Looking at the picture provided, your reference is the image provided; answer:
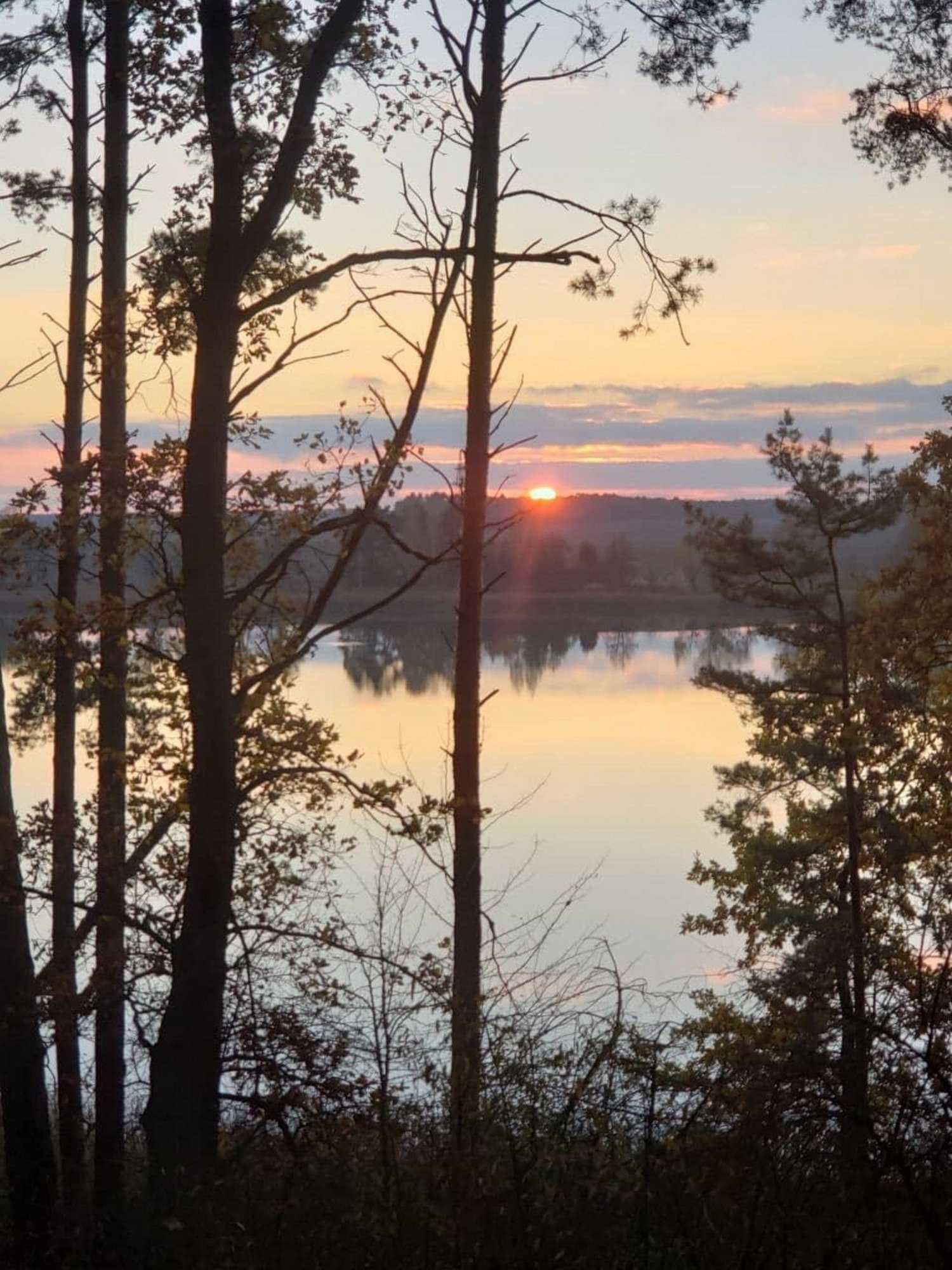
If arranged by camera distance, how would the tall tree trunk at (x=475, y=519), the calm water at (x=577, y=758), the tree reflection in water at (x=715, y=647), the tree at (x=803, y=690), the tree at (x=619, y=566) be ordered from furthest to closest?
1. the tree at (x=619, y=566)
2. the tree reflection in water at (x=715, y=647)
3. the calm water at (x=577, y=758)
4. the tree at (x=803, y=690)
5. the tall tree trunk at (x=475, y=519)

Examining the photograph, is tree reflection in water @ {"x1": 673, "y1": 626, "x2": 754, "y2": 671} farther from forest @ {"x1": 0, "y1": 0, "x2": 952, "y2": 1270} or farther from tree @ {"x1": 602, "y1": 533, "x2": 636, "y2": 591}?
forest @ {"x1": 0, "y1": 0, "x2": 952, "y2": 1270}

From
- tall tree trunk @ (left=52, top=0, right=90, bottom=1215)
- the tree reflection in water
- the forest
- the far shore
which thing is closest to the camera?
the forest

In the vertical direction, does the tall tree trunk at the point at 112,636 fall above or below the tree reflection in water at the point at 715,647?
above

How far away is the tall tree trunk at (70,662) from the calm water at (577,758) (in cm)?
215

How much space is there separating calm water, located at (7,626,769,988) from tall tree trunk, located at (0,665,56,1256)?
7.97ft

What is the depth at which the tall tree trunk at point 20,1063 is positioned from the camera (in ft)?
24.2

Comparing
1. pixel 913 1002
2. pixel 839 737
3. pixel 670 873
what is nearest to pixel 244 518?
pixel 913 1002

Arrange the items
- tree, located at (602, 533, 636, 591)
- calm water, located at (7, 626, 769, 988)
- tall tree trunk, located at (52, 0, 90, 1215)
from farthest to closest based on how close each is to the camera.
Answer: tree, located at (602, 533, 636, 591), calm water, located at (7, 626, 769, 988), tall tree trunk, located at (52, 0, 90, 1215)

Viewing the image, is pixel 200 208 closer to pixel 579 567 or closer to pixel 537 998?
pixel 537 998

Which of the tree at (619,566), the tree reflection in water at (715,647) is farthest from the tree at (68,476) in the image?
the tree at (619,566)

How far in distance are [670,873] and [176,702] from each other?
62.8 feet

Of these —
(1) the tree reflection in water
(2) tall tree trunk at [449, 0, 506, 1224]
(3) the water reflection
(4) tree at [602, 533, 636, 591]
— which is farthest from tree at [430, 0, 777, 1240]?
(4) tree at [602, 533, 636, 591]

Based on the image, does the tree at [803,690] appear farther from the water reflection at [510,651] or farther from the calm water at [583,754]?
the water reflection at [510,651]

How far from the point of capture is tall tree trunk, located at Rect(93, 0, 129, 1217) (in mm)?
8320
